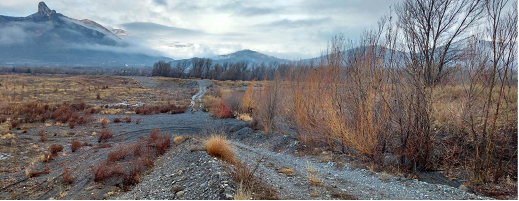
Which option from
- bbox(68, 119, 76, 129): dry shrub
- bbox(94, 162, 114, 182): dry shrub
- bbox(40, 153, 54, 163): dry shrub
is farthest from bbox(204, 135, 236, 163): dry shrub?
bbox(68, 119, 76, 129): dry shrub

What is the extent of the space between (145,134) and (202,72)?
90.1 meters

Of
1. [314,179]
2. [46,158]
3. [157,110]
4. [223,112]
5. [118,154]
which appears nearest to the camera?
[314,179]

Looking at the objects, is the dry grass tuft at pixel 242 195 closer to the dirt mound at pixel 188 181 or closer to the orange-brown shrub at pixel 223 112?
the dirt mound at pixel 188 181

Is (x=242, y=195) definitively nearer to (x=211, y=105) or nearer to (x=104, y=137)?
(x=104, y=137)

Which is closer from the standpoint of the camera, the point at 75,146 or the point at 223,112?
the point at 75,146

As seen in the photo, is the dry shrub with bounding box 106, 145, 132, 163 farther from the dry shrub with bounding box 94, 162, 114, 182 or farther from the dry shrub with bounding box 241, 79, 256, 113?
the dry shrub with bounding box 241, 79, 256, 113

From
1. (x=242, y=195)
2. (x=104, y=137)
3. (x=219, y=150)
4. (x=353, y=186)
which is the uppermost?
(x=242, y=195)

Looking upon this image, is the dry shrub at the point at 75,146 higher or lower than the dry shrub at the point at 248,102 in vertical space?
lower

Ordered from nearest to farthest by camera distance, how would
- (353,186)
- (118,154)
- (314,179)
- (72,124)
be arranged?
(353,186) < (314,179) < (118,154) < (72,124)

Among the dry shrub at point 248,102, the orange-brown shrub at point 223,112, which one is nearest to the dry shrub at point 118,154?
the orange-brown shrub at point 223,112

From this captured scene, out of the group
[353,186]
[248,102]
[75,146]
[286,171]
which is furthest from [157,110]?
[353,186]

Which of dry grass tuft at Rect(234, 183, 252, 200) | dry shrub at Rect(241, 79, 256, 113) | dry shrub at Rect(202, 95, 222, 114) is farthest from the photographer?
dry shrub at Rect(202, 95, 222, 114)

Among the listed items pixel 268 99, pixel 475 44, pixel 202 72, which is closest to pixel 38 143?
pixel 268 99

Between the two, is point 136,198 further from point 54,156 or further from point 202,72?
point 202,72
